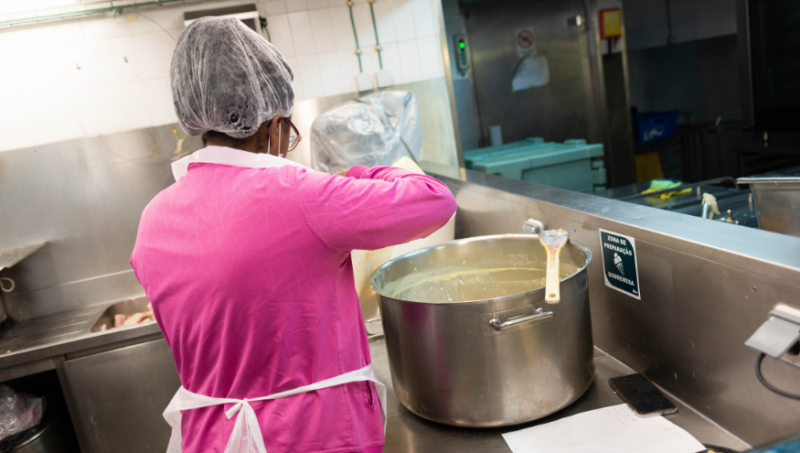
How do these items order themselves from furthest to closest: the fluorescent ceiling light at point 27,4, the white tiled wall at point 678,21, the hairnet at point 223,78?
the white tiled wall at point 678,21, the fluorescent ceiling light at point 27,4, the hairnet at point 223,78

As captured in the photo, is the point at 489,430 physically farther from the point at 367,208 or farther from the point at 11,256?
the point at 11,256

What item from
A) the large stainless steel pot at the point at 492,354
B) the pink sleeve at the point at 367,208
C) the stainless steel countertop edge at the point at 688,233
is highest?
the pink sleeve at the point at 367,208

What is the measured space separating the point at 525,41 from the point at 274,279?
3.54m

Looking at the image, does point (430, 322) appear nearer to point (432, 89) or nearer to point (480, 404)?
point (480, 404)

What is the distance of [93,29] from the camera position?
240 cm

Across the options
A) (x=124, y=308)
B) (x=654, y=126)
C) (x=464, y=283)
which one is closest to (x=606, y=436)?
(x=464, y=283)

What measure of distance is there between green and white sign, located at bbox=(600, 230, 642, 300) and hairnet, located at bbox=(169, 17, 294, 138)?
69cm

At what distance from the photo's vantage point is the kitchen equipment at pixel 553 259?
2.78 feet

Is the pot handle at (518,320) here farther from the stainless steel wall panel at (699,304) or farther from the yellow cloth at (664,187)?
the yellow cloth at (664,187)

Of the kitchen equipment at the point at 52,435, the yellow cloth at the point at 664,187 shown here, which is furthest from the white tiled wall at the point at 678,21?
the kitchen equipment at the point at 52,435

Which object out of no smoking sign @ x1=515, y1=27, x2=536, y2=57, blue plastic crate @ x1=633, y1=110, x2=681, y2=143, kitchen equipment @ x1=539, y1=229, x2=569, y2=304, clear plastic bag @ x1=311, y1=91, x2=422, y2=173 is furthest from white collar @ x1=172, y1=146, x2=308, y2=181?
blue plastic crate @ x1=633, y1=110, x2=681, y2=143

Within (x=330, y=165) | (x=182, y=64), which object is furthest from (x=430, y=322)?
(x=330, y=165)

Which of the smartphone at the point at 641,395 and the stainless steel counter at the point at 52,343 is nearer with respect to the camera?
the smartphone at the point at 641,395

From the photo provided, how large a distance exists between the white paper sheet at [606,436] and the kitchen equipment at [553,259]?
23cm
